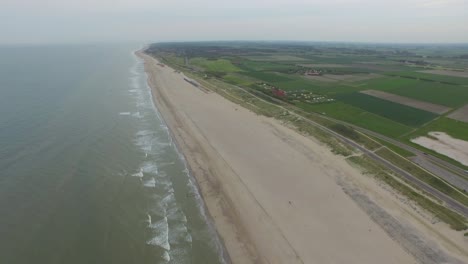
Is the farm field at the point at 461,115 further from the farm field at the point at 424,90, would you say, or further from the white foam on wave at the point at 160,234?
the white foam on wave at the point at 160,234

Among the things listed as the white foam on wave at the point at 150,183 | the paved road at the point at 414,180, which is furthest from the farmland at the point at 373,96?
the white foam on wave at the point at 150,183

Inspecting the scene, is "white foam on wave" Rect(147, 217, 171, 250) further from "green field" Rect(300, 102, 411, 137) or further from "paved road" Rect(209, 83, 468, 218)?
"green field" Rect(300, 102, 411, 137)

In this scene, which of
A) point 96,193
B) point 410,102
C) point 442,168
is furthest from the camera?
point 410,102

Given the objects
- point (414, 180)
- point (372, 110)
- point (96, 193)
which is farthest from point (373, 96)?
point (96, 193)

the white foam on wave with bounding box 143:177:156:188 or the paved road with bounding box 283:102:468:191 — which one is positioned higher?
the white foam on wave with bounding box 143:177:156:188

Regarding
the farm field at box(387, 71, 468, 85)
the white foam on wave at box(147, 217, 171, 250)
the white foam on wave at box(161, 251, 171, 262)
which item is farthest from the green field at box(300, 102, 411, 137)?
the farm field at box(387, 71, 468, 85)

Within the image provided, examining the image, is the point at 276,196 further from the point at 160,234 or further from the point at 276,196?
the point at 160,234
